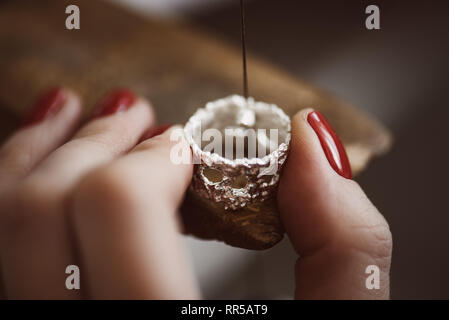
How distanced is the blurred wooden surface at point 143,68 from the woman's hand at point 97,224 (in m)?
0.30

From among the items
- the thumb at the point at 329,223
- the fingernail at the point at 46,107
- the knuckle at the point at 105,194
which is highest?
the fingernail at the point at 46,107

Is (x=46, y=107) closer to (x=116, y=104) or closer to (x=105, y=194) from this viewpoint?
(x=116, y=104)

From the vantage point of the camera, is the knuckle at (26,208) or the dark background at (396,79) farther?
the dark background at (396,79)

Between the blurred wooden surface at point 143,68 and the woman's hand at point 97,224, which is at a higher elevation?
the blurred wooden surface at point 143,68

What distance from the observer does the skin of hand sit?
44 centimetres

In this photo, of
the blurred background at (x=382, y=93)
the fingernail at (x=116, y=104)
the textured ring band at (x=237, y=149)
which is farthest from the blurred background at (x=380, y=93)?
the fingernail at (x=116, y=104)

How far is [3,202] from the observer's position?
493mm

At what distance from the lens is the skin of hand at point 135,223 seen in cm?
44

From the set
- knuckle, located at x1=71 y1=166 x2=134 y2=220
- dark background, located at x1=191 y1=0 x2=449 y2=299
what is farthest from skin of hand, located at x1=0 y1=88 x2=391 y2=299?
dark background, located at x1=191 y1=0 x2=449 y2=299

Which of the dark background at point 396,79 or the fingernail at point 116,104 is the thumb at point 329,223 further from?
the fingernail at point 116,104

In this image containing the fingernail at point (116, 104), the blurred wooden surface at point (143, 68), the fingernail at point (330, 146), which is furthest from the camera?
the blurred wooden surface at point (143, 68)

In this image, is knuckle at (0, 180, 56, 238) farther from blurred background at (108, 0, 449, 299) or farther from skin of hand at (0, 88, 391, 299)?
blurred background at (108, 0, 449, 299)

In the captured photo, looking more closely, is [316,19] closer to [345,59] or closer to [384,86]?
[345,59]
